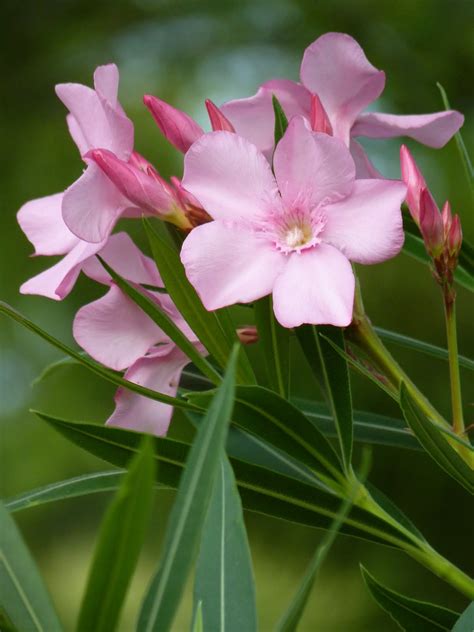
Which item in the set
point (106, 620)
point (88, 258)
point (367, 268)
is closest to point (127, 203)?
point (88, 258)

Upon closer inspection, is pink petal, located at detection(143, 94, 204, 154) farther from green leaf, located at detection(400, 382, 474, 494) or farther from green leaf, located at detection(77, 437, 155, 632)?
green leaf, located at detection(77, 437, 155, 632)

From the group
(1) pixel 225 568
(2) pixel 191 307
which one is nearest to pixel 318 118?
(2) pixel 191 307

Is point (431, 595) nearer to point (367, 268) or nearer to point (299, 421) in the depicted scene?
point (367, 268)

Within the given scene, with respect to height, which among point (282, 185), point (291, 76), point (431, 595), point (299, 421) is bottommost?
point (431, 595)

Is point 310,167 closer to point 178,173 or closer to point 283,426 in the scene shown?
point 283,426

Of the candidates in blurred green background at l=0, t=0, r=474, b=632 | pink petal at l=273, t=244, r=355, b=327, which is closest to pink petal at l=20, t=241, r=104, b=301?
pink petal at l=273, t=244, r=355, b=327

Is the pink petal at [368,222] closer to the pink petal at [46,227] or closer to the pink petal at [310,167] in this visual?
the pink petal at [310,167]
